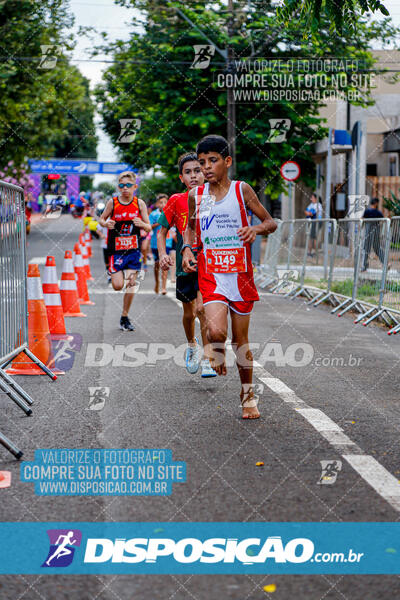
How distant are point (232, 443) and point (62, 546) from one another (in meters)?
1.85

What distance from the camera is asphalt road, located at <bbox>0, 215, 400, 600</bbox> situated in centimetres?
327

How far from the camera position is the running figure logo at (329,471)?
446 cm

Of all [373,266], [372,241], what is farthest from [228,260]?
[372,241]

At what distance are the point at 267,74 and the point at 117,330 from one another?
1495cm

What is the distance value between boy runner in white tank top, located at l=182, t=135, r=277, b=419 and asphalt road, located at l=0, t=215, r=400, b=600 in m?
0.54

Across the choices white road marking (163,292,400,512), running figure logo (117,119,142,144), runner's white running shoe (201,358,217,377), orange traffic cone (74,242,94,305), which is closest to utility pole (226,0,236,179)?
running figure logo (117,119,142,144)

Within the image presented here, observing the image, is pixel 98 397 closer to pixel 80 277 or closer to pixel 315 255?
pixel 80 277

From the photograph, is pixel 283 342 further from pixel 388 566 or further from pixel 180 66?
pixel 180 66

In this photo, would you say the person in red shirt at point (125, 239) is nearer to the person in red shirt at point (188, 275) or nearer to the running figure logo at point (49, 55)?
the person in red shirt at point (188, 275)

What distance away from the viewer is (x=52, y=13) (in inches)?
1246

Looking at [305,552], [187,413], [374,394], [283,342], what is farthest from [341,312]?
[305,552]

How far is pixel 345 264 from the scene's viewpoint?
14359 mm

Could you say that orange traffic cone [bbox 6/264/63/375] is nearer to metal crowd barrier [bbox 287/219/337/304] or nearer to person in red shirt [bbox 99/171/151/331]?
person in red shirt [bbox 99/171/151/331]

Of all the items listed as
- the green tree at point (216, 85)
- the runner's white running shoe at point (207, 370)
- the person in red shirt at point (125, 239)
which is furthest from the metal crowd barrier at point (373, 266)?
the green tree at point (216, 85)
